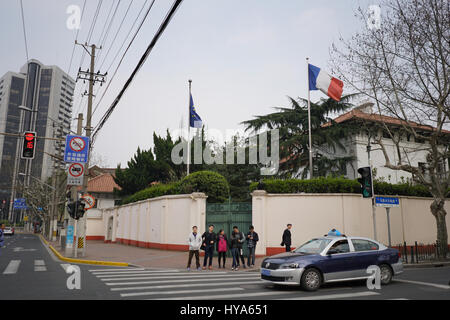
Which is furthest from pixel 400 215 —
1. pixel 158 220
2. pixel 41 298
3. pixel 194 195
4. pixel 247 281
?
pixel 41 298

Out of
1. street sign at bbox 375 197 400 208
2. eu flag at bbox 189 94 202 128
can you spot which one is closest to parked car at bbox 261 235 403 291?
street sign at bbox 375 197 400 208

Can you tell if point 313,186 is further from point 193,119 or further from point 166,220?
point 193,119

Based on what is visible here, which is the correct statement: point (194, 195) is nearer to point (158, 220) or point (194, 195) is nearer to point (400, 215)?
point (158, 220)

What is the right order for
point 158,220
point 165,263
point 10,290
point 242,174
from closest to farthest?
point 10,290 < point 165,263 < point 158,220 < point 242,174

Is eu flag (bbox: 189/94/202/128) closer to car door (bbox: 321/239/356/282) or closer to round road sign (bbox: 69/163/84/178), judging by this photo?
round road sign (bbox: 69/163/84/178)

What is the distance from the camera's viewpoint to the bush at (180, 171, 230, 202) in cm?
2236

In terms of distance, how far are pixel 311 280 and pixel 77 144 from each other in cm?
1471

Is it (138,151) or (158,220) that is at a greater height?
(138,151)

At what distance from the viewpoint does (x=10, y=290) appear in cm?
920

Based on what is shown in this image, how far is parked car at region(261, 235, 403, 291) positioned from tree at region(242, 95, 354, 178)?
17022 millimetres

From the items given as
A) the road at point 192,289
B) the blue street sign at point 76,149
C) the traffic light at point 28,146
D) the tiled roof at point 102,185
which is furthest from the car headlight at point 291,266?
the tiled roof at point 102,185

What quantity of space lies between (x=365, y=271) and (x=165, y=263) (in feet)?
32.5

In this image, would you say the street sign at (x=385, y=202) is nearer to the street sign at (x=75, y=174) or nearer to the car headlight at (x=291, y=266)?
the car headlight at (x=291, y=266)

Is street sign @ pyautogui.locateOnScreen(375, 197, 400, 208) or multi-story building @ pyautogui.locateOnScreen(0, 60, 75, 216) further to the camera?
multi-story building @ pyautogui.locateOnScreen(0, 60, 75, 216)
